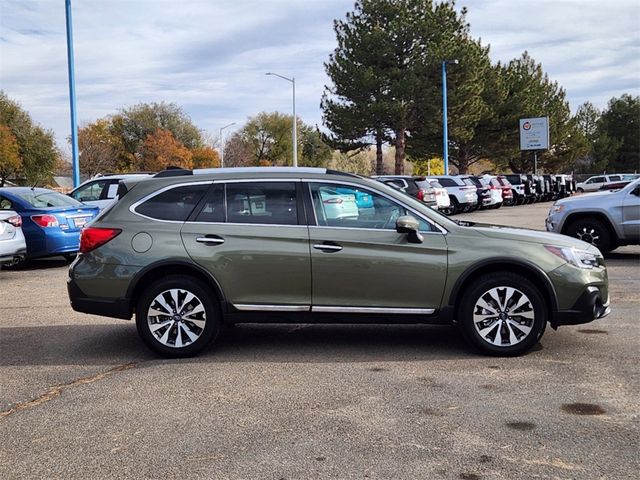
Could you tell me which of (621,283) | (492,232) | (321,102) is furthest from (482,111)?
(492,232)

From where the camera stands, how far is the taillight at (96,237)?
6180 mm

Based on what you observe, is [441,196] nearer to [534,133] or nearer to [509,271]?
[509,271]

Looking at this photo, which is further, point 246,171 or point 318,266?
point 246,171

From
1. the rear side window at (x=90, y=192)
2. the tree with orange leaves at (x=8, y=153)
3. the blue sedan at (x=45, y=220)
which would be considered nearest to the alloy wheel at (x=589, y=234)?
the blue sedan at (x=45, y=220)

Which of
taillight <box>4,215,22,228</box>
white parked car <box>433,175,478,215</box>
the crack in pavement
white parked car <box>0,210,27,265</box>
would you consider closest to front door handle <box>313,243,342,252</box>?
the crack in pavement

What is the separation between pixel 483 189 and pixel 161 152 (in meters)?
40.6

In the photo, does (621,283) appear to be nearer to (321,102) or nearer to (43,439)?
(43,439)

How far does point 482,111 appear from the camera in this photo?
48906 millimetres

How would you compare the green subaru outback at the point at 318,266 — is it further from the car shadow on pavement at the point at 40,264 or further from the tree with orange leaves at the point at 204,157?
the tree with orange leaves at the point at 204,157

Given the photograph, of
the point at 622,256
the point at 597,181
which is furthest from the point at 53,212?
the point at 597,181

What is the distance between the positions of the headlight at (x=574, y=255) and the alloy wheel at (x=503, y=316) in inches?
19.5

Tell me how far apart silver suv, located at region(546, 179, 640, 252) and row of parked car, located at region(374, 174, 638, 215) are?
4211 mm

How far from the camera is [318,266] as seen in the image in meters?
5.98

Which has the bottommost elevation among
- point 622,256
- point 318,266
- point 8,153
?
point 622,256
